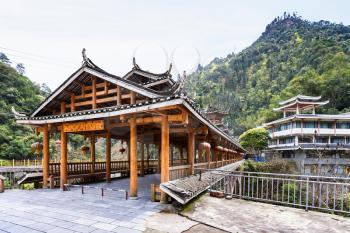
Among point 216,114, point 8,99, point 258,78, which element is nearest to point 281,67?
point 258,78

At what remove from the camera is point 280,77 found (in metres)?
81.5

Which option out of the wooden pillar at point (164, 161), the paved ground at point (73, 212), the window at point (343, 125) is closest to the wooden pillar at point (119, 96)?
the wooden pillar at point (164, 161)

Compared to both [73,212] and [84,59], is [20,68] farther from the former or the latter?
[73,212]

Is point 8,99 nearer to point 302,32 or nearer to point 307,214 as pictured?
point 307,214

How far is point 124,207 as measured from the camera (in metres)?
7.04

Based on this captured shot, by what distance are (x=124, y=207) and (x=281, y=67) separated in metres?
93.6

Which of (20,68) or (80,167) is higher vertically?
(20,68)

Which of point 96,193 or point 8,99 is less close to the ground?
point 8,99

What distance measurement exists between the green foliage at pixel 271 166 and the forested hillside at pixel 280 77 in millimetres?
15438

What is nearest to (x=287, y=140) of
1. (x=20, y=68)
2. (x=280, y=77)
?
(x=280, y=77)

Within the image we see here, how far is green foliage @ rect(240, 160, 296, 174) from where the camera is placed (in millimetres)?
30577

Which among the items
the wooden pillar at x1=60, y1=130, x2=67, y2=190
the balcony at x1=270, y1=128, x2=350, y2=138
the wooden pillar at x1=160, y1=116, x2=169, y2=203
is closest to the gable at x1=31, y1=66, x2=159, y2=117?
the wooden pillar at x1=60, y1=130, x2=67, y2=190

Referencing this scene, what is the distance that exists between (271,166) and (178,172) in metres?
28.2

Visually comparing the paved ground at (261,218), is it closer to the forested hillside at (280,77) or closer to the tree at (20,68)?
the forested hillside at (280,77)
